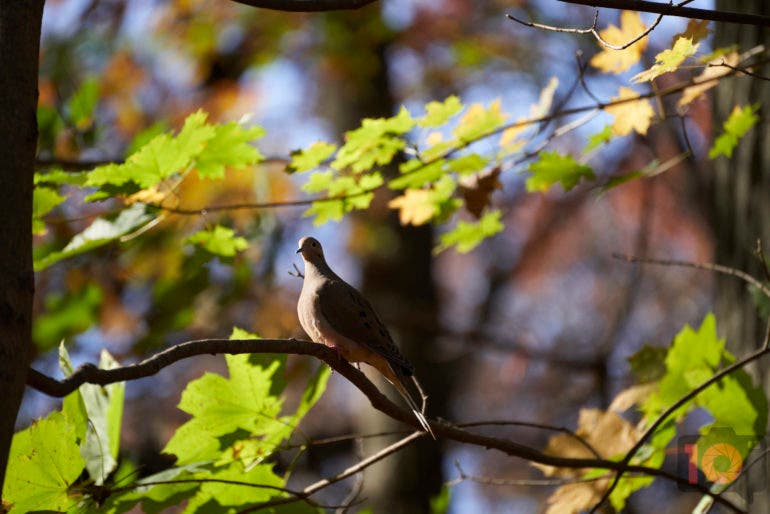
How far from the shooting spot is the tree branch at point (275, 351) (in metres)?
1.12

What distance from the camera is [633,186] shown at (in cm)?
870

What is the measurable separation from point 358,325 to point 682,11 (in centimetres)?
98

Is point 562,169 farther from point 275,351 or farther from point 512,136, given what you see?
point 275,351

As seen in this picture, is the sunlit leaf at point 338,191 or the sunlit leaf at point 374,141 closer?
the sunlit leaf at point 374,141

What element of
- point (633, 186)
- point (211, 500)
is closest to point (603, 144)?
point (211, 500)

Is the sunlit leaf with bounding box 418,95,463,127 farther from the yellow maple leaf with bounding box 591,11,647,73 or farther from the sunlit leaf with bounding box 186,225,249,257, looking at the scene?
the sunlit leaf with bounding box 186,225,249,257

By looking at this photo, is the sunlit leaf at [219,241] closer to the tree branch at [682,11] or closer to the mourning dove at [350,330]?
the mourning dove at [350,330]

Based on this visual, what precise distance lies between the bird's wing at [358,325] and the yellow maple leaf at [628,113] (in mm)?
772

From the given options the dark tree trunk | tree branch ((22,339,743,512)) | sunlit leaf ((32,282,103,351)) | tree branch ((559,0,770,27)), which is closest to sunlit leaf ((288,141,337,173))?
tree branch ((22,339,743,512))

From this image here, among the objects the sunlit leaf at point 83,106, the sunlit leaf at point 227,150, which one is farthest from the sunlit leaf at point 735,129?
the sunlit leaf at point 83,106

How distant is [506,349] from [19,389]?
4594 millimetres

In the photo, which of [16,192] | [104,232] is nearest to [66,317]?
[104,232]

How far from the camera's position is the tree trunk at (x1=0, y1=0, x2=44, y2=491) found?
1081 mm

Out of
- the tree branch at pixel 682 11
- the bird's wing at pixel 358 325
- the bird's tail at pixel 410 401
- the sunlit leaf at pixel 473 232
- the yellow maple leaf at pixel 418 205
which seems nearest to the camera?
the tree branch at pixel 682 11
